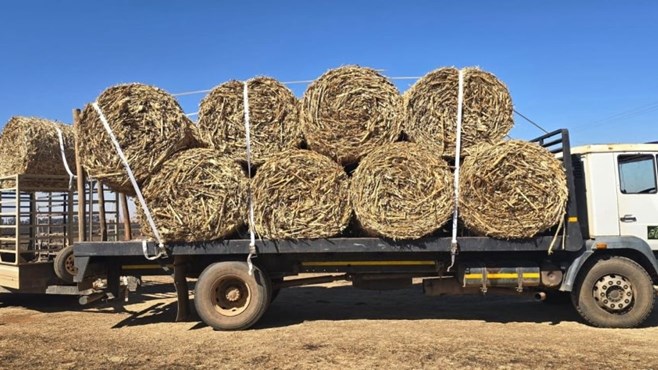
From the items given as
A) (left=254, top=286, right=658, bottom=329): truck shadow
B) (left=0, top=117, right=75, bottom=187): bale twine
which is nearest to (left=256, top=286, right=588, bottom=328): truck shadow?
(left=254, top=286, right=658, bottom=329): truck shadow

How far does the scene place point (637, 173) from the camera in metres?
7.04

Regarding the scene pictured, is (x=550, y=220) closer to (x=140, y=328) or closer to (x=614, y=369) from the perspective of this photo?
(x=614, y=369)

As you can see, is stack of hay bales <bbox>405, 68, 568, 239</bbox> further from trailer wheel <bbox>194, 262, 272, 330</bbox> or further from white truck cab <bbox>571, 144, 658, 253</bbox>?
trailer wheel <bbox>194, 262, 272, 330</bbox>

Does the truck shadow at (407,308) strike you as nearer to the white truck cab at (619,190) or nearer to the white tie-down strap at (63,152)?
the white truck cab at (619,190)

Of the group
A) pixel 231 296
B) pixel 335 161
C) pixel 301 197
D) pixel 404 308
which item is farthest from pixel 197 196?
pixel 404 308

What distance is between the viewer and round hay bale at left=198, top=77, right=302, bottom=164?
22.1ft

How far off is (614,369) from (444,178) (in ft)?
8.33

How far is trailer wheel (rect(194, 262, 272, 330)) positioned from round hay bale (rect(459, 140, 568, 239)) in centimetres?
268

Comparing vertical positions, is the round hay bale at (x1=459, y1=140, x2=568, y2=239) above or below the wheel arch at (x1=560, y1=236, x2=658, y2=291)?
above

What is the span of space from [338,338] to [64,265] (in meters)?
4.38

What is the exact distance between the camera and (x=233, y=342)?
6.32 metres

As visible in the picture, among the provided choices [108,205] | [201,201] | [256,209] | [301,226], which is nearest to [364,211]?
[301,226]

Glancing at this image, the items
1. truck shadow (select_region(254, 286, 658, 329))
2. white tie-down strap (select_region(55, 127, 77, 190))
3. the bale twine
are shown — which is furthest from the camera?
white tie-down strap (select_region(55, 127, 77, 190))

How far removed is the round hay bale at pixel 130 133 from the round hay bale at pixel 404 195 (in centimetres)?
241
